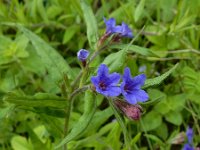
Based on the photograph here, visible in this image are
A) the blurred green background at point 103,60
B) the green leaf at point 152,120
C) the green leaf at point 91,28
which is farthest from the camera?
the green leaf at point 152,120

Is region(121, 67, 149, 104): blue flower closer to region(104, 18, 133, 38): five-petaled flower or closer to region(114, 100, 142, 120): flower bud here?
region(114, 100, 142, 120): flower bud

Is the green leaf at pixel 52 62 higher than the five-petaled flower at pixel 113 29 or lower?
lower

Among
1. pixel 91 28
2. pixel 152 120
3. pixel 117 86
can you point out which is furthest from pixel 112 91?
pixel 152 120

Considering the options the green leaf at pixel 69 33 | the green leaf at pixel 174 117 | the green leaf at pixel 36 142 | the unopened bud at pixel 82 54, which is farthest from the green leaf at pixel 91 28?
the green leaf at pixel 174 117

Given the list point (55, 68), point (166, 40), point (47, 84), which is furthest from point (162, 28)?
point (55, 68)

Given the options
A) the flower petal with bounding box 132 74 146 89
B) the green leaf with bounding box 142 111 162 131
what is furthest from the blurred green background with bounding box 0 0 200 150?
the flower petal with bounding box 132 74 146 89

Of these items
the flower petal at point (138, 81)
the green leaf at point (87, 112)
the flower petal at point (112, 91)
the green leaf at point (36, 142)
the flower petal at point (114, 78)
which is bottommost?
the green leaf at point (36, 142)

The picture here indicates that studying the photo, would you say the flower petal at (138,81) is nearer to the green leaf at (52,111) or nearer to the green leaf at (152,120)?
the green leaf at (52,111)

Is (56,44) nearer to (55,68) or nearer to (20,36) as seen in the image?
(20,36)

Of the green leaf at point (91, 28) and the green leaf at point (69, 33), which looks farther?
the green leaf at point (69, 33)
